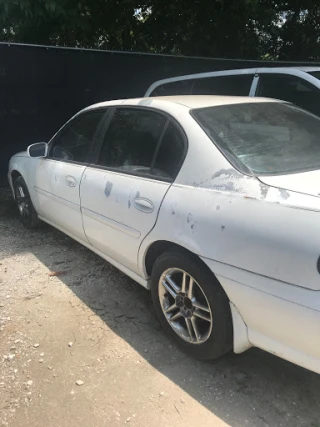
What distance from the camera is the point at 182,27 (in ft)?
32.7

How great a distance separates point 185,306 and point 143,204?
2.34 feet

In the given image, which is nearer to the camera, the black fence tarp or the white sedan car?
the white sedan car

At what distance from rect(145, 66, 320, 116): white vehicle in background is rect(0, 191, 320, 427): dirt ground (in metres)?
2.86

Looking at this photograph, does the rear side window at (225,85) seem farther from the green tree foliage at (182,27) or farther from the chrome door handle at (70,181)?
the green tree foliage at (182,27)

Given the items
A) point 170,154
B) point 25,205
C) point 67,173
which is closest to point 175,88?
point 25,205

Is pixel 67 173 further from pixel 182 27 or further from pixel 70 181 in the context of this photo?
pixel 182 27

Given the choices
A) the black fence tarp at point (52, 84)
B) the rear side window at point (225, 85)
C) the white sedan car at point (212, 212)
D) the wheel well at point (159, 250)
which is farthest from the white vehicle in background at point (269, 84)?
the wheel well at point (159, 250)

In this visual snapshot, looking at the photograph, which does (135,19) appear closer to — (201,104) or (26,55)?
(26,55)

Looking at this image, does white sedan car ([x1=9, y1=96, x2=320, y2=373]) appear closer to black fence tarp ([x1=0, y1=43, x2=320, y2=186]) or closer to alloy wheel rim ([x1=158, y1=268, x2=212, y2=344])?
alloy wheel rim ([x1=158, y1=268, x2=212, y2=344])

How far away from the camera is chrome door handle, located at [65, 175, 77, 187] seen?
3.52 metres

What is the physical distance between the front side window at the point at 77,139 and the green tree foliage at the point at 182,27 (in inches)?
149

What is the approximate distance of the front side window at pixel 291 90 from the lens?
444 cm

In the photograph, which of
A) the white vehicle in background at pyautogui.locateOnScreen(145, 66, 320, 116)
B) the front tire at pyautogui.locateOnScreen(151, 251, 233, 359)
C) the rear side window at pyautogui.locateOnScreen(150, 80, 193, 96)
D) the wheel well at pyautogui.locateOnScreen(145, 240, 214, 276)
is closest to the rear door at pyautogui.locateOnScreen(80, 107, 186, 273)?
the wheel well at pyautogui.locateOnScreen(145, 240, 214, 276)

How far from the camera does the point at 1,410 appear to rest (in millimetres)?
2266
